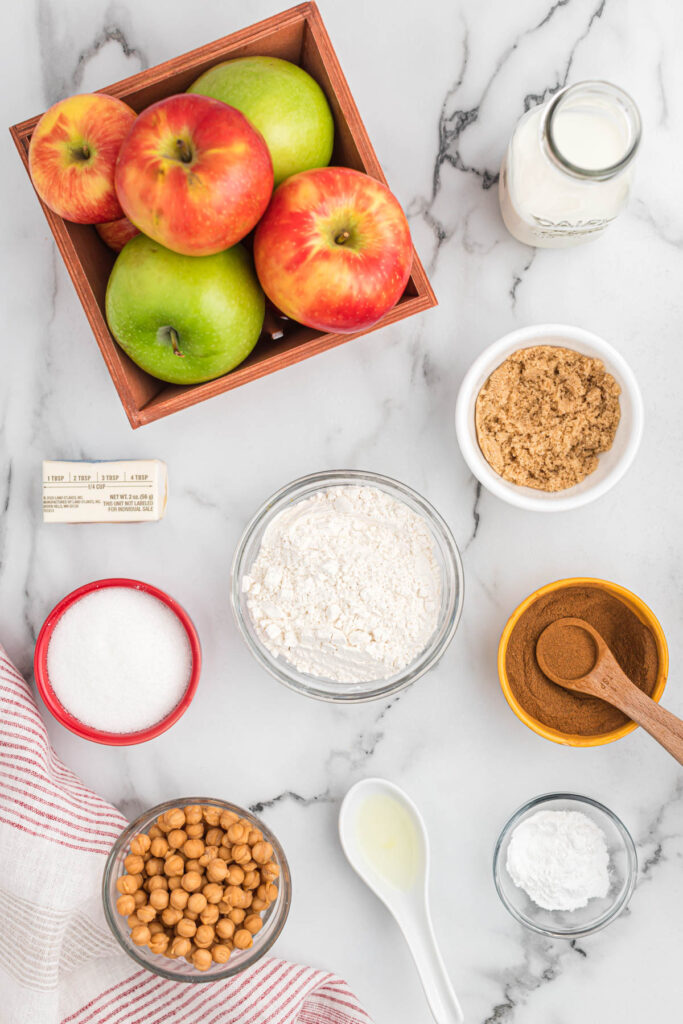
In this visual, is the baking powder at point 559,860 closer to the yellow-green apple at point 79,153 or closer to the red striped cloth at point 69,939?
the red striped cloth at point 69,939

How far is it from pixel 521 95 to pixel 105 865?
→ 1.09 meters

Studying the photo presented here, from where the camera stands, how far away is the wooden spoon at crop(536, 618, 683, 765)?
928mm

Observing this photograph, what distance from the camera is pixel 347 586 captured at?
918 mm

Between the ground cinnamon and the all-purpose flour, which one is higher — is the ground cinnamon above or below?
below

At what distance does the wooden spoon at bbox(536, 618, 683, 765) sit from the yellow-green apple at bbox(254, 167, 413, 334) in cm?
46

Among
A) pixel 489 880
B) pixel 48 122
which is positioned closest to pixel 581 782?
pixel 489 880

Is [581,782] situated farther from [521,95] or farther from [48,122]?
[48,122]

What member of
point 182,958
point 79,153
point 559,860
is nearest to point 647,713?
point 559,860

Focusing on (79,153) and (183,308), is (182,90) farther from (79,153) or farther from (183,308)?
(183,308)

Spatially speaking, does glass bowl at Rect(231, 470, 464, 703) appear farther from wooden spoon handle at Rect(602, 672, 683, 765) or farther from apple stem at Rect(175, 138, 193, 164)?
apple stem at Rect(175, 138, 193, 164)

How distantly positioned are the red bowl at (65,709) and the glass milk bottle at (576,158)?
63 centimetres

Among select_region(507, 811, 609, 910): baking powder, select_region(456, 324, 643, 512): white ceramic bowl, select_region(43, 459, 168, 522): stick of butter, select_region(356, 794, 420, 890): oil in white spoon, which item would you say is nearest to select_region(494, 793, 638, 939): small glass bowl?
select_region(507, 811, 609, 910): baking powder

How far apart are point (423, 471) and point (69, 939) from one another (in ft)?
2.45

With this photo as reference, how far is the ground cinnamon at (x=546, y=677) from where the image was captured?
97 centimetres
